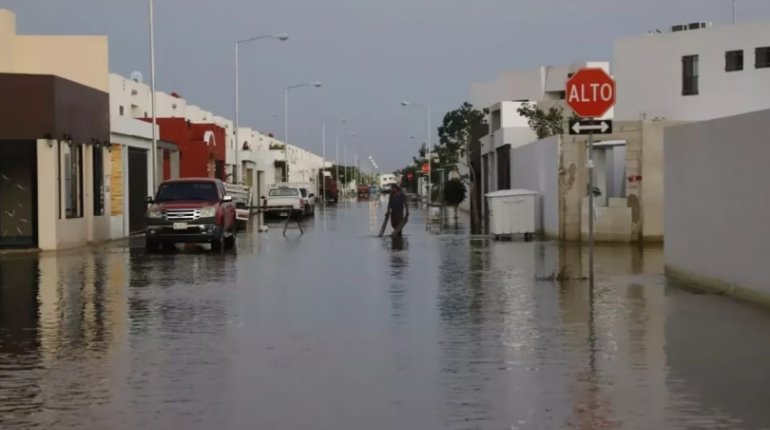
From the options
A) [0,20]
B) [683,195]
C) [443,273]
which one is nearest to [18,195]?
[0,20]

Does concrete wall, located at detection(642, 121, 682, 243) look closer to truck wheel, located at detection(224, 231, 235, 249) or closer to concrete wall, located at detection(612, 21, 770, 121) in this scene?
truck wheel, located at detection(224, 231, 235, 249)

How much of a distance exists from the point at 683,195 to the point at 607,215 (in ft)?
36.4

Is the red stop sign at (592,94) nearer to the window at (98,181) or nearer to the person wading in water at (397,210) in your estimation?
the person wading in water at (397,210)

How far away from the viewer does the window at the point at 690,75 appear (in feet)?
187

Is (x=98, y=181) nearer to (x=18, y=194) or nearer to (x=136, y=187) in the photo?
(x=18, y=194)

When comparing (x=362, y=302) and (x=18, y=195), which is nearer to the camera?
(x=362, y=302)

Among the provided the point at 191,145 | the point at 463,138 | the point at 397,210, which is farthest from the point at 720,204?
the point at 463,138

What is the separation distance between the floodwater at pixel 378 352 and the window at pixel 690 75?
130 feet

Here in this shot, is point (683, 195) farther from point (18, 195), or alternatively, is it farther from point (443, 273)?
point (18, 195)

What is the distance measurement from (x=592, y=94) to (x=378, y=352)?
1289 centimetres

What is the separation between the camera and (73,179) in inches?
1209

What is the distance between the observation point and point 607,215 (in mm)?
28125

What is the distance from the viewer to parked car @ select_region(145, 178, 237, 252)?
2705cm

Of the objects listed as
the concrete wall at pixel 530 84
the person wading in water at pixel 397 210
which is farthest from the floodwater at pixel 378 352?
the concrete wall at pixel 530 84
